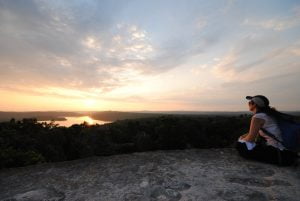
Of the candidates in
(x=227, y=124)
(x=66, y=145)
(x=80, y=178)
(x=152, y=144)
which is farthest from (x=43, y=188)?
(x=227, y=124)

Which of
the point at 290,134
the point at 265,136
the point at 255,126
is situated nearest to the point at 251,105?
the point at 255,126

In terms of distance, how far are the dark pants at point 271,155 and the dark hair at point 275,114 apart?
488 millimetres

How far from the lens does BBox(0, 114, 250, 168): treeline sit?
9352mm

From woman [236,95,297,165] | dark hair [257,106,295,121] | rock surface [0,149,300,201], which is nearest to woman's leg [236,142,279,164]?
woman [236,95,297,165]

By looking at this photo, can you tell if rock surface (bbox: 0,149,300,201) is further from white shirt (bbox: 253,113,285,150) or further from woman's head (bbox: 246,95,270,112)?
woman's head (bbox: 246,95,270,112)

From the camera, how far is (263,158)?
163 inches

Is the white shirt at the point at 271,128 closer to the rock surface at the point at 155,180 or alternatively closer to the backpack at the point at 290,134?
the backpack at the point at 290,134

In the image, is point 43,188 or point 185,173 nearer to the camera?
point 43,188

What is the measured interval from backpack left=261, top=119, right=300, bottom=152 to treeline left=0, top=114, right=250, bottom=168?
6.00 meters

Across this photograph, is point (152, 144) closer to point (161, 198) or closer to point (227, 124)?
point (227, 124)

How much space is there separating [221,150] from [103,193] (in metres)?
2.86

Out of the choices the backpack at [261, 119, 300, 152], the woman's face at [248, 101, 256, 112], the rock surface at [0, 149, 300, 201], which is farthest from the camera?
the woman's face at [248, 101, 256, 112]

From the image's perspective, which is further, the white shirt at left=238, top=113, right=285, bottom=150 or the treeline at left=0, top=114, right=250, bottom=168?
the treeline at left=0, top=114, right=250, bottom=168

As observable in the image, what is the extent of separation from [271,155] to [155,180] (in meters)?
1.94
